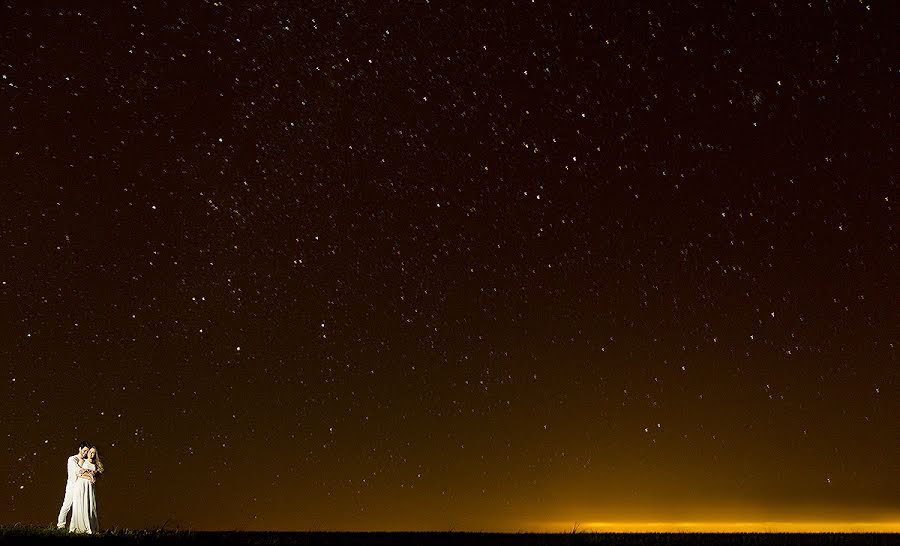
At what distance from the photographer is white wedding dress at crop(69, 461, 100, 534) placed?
14289mm

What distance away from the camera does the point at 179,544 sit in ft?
33.9

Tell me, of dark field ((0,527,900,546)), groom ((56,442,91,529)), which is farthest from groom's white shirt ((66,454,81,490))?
dark field ((0,527,900,546))

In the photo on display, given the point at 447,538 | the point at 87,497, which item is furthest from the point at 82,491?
the point at 447,538

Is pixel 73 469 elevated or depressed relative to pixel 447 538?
elevated

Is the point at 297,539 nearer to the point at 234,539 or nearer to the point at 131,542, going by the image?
the point at 234,539

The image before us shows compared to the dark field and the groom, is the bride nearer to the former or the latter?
the groom

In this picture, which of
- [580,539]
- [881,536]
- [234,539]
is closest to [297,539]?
[234,539]

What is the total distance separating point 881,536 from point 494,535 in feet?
14.4

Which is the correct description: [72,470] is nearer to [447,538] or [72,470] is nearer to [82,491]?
[82,491]

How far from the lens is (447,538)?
38.0 feet

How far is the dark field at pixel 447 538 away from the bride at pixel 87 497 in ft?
6.16

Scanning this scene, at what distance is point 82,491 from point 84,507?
240 millimetres

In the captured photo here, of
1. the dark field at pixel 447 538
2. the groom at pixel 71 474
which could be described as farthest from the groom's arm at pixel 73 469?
the dark field at pixel 447 538

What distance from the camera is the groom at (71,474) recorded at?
14.4 metres
